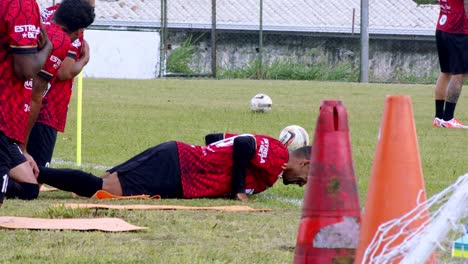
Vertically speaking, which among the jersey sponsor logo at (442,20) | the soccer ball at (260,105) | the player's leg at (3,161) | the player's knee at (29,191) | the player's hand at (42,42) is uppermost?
the player's hand at (42,42)

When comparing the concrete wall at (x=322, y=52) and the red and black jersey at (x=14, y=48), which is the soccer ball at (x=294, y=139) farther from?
the concrete wall at (x=322, y=52)

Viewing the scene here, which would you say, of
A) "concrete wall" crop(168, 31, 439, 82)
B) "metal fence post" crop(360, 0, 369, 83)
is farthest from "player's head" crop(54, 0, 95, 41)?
"concrete wall" crop(168, 31, 439, 82)

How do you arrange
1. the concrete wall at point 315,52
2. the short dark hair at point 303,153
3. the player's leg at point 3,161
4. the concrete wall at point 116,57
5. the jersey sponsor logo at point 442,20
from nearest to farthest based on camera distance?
the player's leg at point 3,161, the short dark hair at point 303,153, the jersey sponsor logo at point 442,20, the concrete wall at point 116,57, the concrete wall at point 315,52

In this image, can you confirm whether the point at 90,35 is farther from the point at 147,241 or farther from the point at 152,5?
the point at 147,241

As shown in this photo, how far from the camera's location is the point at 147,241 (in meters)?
5.52

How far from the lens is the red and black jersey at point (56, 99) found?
28.1 ft

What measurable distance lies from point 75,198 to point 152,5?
35279 mm

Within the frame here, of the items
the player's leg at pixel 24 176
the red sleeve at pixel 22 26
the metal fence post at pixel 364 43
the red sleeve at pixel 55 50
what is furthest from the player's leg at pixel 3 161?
the metal fence post at pixel 364 43

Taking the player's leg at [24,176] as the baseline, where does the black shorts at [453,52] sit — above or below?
above

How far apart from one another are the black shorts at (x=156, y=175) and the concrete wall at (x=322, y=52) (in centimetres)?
2539

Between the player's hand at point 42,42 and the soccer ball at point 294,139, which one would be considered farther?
the soccer ball at point 294,139

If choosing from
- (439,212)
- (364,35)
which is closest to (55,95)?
(439,212)

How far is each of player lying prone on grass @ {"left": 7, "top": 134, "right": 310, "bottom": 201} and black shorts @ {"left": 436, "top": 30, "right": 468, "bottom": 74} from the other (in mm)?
5704

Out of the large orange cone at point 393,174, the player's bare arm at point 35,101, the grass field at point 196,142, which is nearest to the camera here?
the large orange cone at point 393,174
